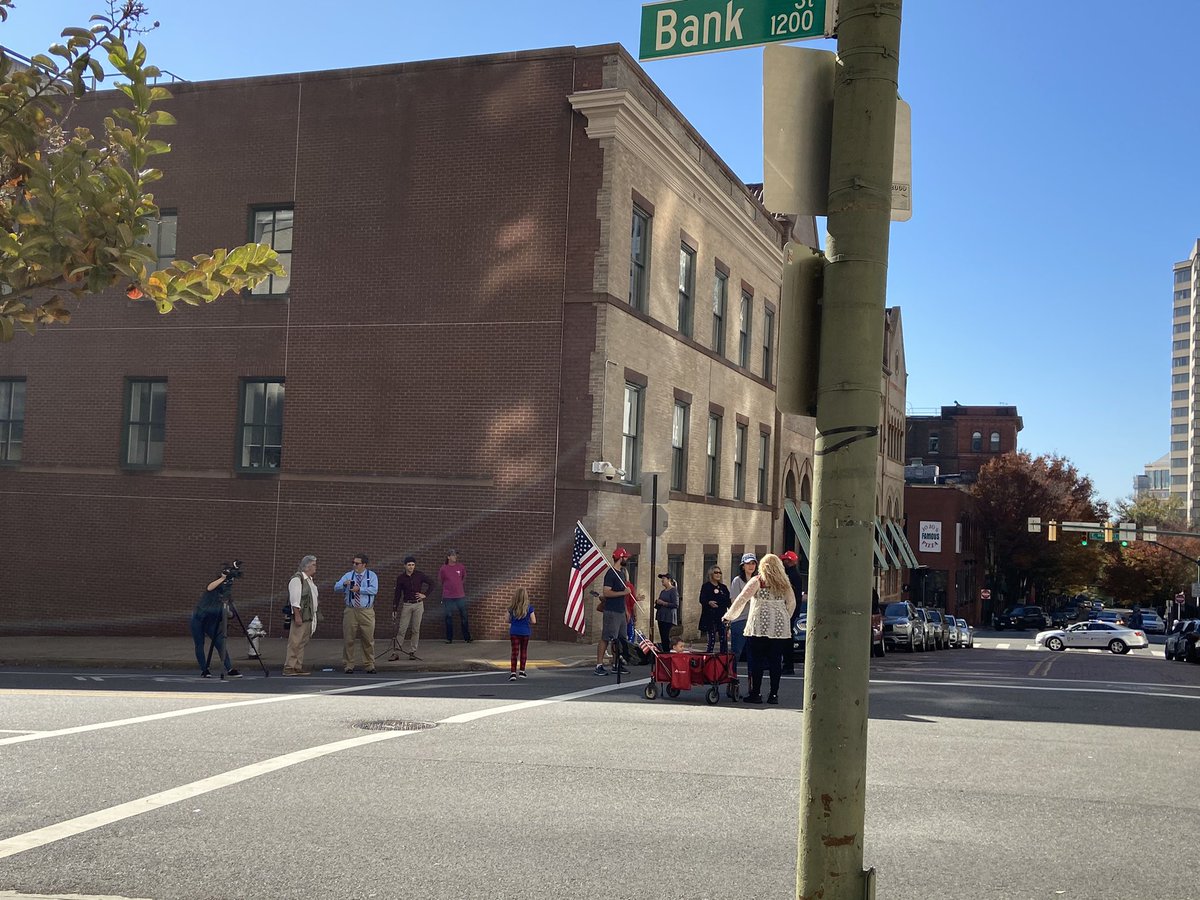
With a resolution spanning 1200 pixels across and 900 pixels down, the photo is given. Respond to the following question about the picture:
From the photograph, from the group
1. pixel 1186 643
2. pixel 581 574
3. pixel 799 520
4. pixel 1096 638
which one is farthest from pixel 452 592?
pixel 1096 638

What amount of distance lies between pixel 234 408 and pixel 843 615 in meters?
24.2

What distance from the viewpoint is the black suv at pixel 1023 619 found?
77.9 metres

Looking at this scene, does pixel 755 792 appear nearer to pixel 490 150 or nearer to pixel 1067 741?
pixel 1067 741

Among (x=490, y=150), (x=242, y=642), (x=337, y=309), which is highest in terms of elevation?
(x=490, y=150)

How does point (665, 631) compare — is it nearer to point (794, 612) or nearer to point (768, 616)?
point (794, 612)

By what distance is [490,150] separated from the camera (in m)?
25.3

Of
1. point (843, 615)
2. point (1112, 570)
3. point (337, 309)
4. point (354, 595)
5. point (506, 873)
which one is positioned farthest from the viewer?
point (1112, 570)

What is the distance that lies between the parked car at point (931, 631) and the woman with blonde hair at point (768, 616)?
2397 centimetres

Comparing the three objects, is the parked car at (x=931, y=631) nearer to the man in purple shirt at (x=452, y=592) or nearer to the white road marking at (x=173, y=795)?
the man in purple shirt at (x=452, y=592)

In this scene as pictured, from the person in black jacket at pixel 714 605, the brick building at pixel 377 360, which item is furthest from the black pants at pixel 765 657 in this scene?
the brick building at pixel 377 360

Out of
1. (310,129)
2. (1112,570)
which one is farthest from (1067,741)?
(1112,570)

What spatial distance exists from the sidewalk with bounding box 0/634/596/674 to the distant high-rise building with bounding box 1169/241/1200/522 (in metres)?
169

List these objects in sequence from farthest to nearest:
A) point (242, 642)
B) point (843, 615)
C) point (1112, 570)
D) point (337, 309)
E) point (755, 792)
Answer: point (1112, 570)
point (337, 309)
point (242, 642)
point (755, 792)
point (843, 615)

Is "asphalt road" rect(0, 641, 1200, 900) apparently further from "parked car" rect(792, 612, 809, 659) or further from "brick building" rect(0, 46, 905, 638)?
"brick building" rect(0, 46, 905, 638)
